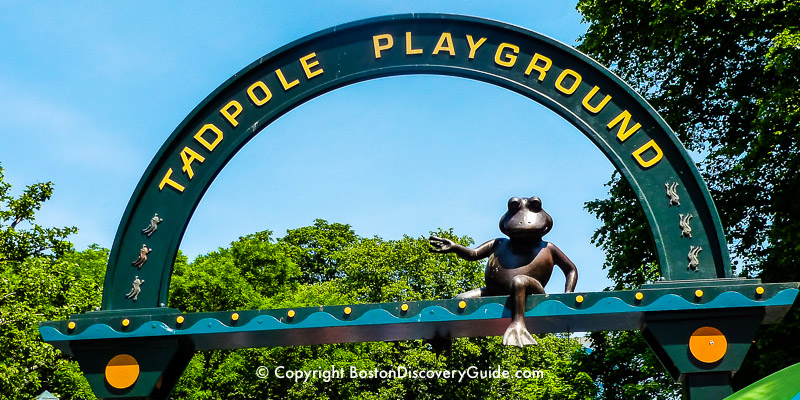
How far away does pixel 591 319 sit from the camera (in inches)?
232

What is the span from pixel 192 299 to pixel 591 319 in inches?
979

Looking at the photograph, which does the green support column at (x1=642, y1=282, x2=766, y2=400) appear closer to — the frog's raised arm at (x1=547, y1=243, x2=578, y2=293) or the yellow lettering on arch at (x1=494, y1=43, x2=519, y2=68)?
the frog's raised arm at (x1=547, y1=243, x2=578, y2=293)

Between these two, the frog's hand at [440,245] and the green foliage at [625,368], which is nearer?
the frog's hand at [440,245]

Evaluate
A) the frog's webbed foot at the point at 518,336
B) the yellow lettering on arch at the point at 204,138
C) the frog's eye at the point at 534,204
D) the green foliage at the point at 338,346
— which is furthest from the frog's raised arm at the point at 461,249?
the green foliage at the point at 338,346

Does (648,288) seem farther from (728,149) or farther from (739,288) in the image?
(728,149)

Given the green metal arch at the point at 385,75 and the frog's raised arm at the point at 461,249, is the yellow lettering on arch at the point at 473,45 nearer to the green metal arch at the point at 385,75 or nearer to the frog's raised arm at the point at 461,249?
the green metal arch at the point at 385,75

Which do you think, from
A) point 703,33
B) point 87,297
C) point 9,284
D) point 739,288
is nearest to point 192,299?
point 87,297

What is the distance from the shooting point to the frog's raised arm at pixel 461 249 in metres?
6.64

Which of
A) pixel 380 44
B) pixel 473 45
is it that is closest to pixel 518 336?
pixel 473 45

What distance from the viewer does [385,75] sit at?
6.68 m

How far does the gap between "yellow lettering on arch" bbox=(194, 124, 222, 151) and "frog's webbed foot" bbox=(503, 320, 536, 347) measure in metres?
2.61

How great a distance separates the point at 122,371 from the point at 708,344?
4.05m

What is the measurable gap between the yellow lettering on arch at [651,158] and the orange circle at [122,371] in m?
3.87

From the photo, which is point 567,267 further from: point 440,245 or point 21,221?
point 21,221
